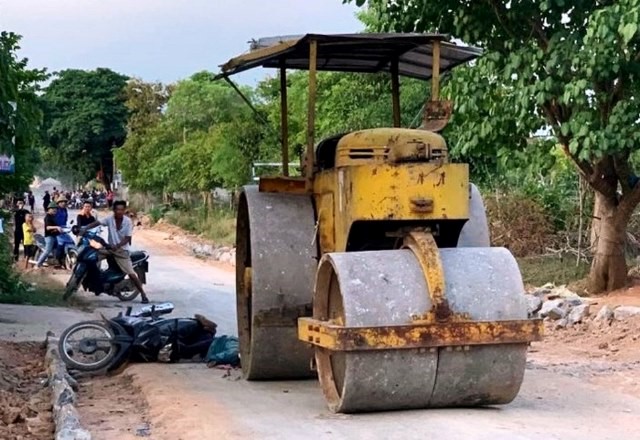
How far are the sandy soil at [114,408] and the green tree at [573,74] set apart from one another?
582cm

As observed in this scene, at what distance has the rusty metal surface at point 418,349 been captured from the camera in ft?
23.7

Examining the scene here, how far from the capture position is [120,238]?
54.8 ft

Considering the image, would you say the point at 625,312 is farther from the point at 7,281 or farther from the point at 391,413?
the point at 7,281

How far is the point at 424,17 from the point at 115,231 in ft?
19.2

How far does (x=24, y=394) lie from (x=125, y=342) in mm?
1403

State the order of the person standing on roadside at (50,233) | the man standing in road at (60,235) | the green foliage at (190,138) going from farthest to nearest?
the green foliage at (190,138) → the man standing in road at (60,235) → the person standing on roadside at (50,233)

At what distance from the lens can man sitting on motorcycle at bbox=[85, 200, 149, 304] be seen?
16578mm

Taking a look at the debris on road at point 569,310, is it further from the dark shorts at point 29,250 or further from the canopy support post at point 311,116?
the dark shorts at point 29,250

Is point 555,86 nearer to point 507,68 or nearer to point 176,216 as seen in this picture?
point 507,68

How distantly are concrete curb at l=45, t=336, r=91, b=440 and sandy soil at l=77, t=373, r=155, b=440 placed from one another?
0.40 ft

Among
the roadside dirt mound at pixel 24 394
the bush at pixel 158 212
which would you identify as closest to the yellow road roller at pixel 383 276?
the roadside dirt mound at pixel 24 394

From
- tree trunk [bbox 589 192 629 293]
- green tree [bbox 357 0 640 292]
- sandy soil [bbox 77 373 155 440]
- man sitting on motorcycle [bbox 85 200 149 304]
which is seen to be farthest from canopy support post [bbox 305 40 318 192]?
man sitting on motorcycle [bbox 85 200 149 304]

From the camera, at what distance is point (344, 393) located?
731cm

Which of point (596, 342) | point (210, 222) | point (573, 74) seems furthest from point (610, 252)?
point (210, 222)
